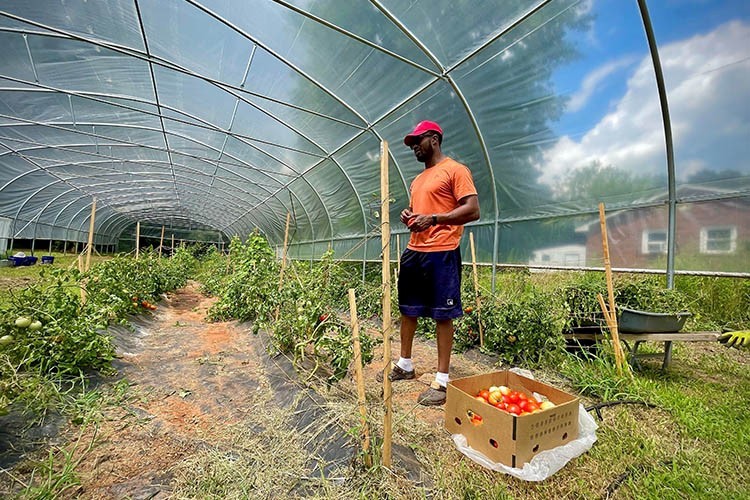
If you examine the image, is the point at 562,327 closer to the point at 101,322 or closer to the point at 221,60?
the point at 101,322

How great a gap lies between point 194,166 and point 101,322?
735 cm

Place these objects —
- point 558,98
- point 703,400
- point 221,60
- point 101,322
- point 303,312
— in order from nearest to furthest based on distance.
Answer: point 703,400 → point 303,312 → point 101,322 → point 558,98 → point 221,60

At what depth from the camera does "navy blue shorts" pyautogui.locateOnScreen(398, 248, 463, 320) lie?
237 centimetres

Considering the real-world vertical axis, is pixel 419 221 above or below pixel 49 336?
above

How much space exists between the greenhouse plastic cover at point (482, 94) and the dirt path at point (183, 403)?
1196mm

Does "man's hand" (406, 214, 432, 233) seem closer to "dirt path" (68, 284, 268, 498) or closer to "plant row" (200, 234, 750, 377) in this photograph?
"plant row" (200, 234, 750, 377)

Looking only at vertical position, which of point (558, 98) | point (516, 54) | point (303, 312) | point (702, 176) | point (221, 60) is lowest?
point (303, 312)

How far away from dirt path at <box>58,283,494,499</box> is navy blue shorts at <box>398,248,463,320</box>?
0.66 meters

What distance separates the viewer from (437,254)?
2414mm

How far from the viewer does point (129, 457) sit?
1843 mm

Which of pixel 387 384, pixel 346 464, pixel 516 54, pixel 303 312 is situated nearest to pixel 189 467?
pixel 346 464

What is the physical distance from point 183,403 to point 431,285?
2.06m

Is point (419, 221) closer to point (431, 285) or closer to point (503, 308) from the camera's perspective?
point (431, 285)

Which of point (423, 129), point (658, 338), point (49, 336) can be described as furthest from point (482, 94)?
point (49, 336)
